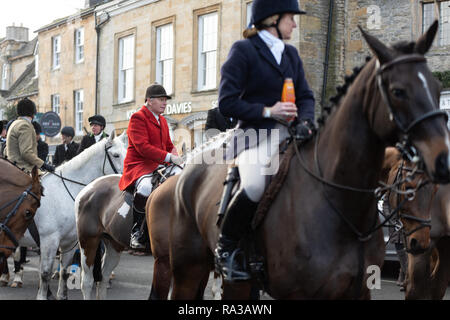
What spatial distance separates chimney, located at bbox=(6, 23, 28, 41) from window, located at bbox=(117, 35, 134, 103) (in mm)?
22871

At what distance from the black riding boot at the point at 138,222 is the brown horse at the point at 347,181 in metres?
2.91

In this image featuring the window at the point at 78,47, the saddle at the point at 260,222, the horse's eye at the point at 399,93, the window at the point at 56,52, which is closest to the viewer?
the horse's eye at the point at 399,93

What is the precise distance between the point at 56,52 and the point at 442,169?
102 feet

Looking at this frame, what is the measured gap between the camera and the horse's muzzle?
9.81 ft

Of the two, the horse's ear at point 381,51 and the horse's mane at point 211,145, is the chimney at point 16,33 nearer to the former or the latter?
the horse's mane at point 211,145

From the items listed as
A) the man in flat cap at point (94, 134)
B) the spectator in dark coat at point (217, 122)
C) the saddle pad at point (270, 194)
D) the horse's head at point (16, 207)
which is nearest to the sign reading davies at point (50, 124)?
the man in flat cap at point (94, 134)

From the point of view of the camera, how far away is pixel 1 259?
6953mm

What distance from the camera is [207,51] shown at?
22.7m

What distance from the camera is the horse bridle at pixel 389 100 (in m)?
3.11

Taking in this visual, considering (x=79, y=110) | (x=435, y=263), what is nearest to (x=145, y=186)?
(x=435, y=263)

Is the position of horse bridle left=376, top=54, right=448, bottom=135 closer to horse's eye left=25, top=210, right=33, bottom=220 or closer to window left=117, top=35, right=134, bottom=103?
horse's eye left=25, top=210, right=33, bottom=220

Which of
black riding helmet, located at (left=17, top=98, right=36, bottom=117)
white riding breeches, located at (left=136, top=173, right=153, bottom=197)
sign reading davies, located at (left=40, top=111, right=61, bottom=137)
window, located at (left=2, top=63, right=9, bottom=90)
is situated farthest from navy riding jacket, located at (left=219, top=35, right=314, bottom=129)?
window, located at (left=2, top=63, right=9, bottom=90)

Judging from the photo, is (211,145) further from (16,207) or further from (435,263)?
(435,263)

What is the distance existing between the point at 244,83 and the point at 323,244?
1.29 metres
